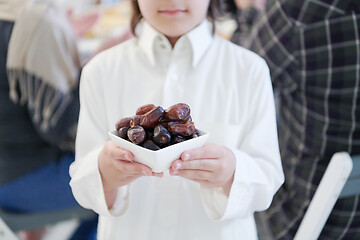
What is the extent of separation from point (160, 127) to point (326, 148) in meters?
0.52

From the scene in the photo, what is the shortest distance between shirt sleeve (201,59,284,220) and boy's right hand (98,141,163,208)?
4.8 inches

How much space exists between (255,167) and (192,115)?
0.37 feet

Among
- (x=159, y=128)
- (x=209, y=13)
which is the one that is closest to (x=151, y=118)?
(x=159, y=128)

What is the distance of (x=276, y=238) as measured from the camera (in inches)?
33.2

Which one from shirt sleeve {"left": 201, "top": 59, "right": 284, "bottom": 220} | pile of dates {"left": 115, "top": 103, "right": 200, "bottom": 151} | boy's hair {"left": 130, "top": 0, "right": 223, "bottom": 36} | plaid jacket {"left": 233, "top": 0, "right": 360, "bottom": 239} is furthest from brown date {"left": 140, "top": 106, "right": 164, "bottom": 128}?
plaid jacket {"left": 233, "top": 0, "right": 360, "bottom": 239}

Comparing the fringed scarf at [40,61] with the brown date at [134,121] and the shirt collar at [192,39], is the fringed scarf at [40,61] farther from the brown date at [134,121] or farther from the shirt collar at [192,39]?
the brown date at [134,121]

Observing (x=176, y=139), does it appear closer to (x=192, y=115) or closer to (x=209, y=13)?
(x=192, y=115)

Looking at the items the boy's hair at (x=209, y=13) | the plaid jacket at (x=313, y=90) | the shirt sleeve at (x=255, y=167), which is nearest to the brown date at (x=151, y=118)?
the shirt sleeve at (x=255, y=167)

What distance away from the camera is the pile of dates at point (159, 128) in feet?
1.18

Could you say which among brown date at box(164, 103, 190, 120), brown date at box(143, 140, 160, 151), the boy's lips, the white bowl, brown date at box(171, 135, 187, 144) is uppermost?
the boy's lips

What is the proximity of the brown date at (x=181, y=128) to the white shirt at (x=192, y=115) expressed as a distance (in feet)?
0.49

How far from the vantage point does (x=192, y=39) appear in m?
0.52

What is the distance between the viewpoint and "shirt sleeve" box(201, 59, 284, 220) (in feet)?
1.57

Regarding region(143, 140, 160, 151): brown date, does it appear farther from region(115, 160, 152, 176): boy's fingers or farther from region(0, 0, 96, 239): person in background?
region(0, 0, 96, 239): person in background
